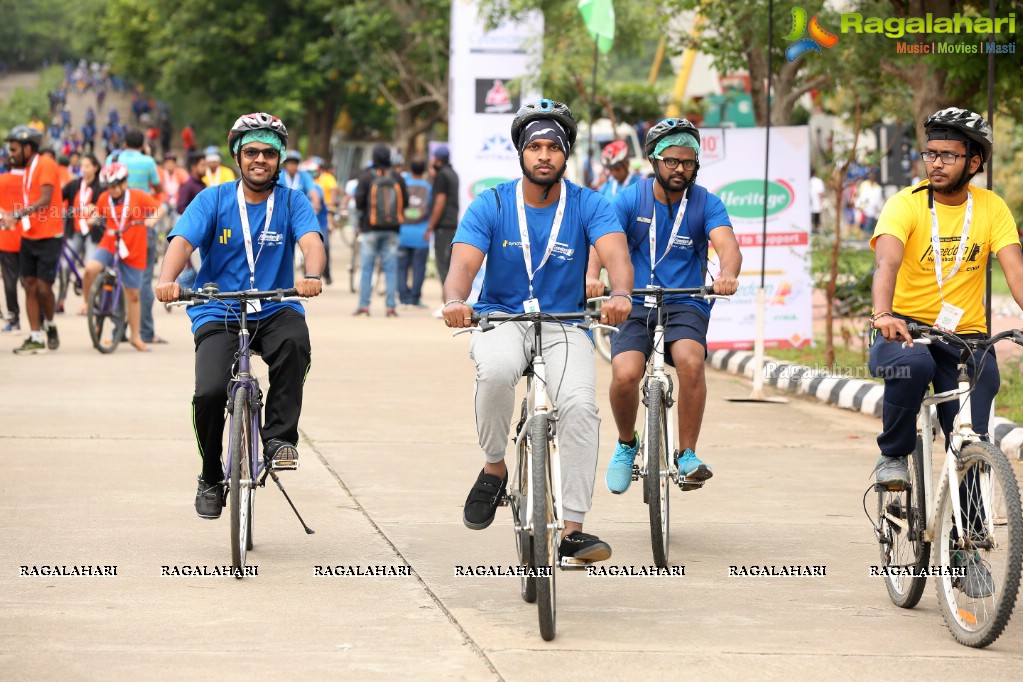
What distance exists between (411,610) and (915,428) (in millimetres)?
2046

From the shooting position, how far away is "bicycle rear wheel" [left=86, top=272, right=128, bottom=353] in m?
15.0

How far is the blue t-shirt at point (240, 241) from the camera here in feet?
23.9

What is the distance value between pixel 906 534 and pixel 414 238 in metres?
14.8

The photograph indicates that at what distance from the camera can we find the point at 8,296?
16.4m

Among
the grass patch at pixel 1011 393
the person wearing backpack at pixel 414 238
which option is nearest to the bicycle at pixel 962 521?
the grass patch at pixel 1011 393

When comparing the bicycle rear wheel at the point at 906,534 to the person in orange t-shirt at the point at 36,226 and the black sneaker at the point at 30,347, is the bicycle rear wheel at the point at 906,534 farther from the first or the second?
the black sneaker at the point at 30,347

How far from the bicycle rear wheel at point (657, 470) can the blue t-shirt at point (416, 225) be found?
13.4 metres

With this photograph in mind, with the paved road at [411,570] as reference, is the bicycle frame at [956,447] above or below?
above

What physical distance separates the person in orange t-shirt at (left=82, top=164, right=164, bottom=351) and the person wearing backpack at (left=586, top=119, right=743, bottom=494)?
26.5ft

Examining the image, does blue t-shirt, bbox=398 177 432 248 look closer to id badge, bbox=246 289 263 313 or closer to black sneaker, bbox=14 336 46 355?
black sneaker, bbox=14 336 46 355

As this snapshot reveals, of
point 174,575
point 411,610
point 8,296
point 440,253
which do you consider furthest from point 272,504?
point 440,253

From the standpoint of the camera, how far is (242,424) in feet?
22.7

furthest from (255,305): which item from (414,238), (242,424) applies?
(414,238)

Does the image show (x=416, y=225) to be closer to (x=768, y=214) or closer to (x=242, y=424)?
(x=768, y=214)
